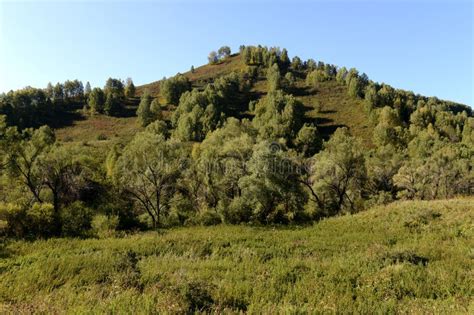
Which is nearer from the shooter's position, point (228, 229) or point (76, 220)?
point (228, 229)

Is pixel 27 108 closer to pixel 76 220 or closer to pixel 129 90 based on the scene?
pixel 129 90

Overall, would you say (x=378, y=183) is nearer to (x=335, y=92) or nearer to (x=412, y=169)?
(x=412, y=169)

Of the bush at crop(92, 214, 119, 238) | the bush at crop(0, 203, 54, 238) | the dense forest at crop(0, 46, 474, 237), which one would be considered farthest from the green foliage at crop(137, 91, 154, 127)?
the bush at crop(0, 203, 54, 238)

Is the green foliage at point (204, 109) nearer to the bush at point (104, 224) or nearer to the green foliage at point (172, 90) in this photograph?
the green foliage at point (172, 90)

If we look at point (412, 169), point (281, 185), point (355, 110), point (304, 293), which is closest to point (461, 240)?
point (304, 293)

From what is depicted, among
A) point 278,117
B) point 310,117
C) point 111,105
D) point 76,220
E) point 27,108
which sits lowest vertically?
point 76,220

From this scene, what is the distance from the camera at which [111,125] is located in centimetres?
11006

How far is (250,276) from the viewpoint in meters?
9.38

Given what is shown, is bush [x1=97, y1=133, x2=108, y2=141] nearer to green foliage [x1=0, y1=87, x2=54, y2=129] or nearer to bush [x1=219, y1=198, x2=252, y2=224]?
green foliage [x1=0, y1=87, x2=54, y2=129]

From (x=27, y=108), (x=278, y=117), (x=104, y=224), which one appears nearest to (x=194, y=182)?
(x=104, y=224)

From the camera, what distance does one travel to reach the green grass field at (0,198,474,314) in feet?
21.5

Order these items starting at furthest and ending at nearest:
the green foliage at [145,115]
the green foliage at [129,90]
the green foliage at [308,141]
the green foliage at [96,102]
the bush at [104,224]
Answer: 1. the green foliage at [129,90]
2. the green foliage at [96,102]
3. the green foliage at [145,115]
4. the green foliage at [308,141]
5. the bush at [104,224]

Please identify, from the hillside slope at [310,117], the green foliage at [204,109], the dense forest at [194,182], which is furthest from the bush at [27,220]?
the green foliage at [204,109]

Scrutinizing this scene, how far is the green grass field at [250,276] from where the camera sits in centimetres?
655
